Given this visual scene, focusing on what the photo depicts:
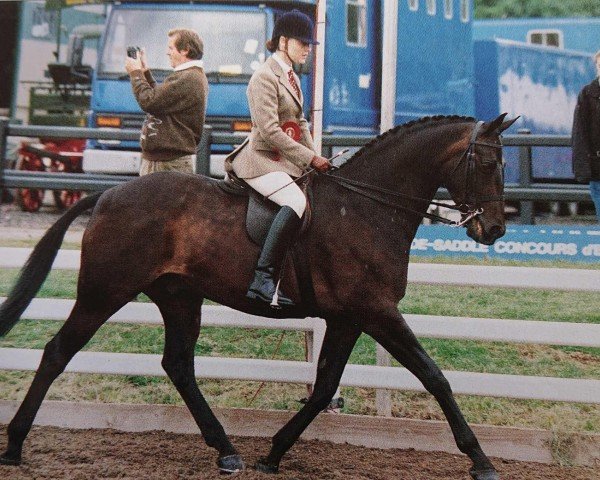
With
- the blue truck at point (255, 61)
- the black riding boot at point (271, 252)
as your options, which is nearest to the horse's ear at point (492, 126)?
the black riding boot at point (271, 252)

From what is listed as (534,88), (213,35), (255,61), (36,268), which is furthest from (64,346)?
(534,88)

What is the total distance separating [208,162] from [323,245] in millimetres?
3998

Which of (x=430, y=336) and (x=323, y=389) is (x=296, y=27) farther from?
(x=430, y=336)

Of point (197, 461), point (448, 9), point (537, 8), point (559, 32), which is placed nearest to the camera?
point (197, 461)

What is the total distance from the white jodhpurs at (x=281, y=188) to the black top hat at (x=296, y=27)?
0.73m

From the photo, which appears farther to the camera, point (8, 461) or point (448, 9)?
point (448, 9)

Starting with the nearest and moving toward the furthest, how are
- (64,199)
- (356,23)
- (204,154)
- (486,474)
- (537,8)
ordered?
(486,474) → (204,154) → (356,23) → (64,199) → (537,8)

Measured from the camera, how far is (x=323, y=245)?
5.52 meters

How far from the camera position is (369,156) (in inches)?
224

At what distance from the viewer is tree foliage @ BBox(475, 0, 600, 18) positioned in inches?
1027

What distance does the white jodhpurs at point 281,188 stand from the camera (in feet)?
17.9

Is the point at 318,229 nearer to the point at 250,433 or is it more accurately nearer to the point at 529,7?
the point at 250,433

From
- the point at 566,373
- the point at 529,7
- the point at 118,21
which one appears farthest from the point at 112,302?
the point at 529,7

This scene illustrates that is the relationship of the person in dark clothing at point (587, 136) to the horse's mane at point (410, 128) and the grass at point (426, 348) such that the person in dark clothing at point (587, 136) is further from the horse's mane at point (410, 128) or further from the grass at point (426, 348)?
the horse's mane at point (410, 128)
